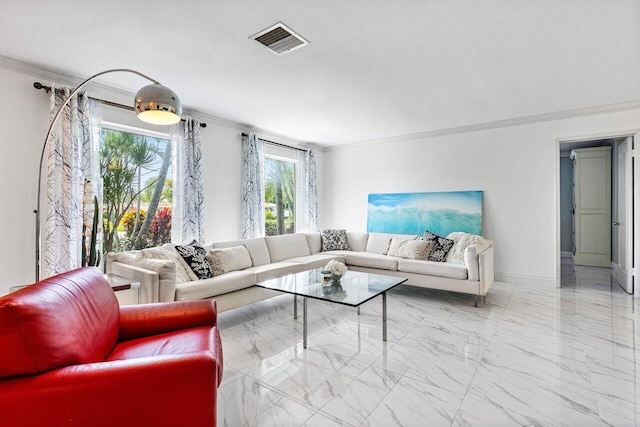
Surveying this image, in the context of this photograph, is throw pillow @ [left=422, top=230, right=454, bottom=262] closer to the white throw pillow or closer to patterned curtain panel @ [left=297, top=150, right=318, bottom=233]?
patterned curtain panel @ [left=297, top=150, right=318, bottom=233]

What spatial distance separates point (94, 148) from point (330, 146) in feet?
14.2

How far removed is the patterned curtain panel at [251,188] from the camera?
192 inches

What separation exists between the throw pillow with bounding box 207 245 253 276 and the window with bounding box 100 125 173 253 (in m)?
0.96

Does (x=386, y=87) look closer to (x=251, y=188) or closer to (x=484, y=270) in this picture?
(x=484, y=270)

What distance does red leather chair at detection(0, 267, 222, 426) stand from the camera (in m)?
1.06

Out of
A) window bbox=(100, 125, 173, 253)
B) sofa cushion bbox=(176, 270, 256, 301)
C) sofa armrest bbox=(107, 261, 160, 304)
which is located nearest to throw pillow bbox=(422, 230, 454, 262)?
sofa cushion bbox=(176, 270, 256, 301)

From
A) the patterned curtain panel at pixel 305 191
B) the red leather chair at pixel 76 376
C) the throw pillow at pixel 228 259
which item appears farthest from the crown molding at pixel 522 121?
the red leather chair at pixel 76 376

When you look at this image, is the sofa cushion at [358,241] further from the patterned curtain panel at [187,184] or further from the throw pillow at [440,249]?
the patterned curtain panel at [187,184]

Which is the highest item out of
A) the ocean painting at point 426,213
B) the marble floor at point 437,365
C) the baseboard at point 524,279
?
the ocean painting at point 426,213

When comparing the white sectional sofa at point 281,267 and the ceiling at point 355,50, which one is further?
the white sectional sofa at point 281,267

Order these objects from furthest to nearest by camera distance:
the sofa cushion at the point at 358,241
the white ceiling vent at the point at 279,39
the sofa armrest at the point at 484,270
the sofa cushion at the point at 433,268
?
the sofa cushion at the point at 358,241
the sofa cushion at the point at 433,268
the sofa armrest at the point at 484,270
the white ceiling vent at the point at 279,39

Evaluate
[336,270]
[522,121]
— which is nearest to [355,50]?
[336,270]

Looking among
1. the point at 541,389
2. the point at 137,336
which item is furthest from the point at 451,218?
the point at 137,336

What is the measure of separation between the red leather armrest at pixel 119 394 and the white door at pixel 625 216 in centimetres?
547
